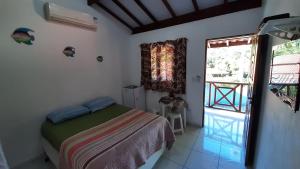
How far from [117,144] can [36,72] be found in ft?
6.19

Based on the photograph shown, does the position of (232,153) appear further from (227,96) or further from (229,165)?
(227,96)

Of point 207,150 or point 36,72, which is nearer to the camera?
point 36,72

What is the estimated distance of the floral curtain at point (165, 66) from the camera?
10.0ft

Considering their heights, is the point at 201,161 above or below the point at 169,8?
below

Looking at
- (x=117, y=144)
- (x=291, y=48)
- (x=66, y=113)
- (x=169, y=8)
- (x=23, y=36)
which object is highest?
(x=169, y=8)

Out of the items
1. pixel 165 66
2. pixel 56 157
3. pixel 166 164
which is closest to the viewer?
pixel 56 157

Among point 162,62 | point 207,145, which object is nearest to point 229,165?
point 207,145

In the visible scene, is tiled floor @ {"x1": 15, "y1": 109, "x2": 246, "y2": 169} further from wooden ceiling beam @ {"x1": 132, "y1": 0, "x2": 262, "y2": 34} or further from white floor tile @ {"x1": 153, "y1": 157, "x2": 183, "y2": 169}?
wooden ceiling beam @ {"x1": 132, "y1": 0, "x2": 262, "y2": 34}

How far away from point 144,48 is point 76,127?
2.50m

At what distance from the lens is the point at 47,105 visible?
91.9 inches

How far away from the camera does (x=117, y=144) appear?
1.56 metres

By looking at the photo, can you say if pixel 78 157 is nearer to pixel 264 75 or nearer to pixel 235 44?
pixel 264 75

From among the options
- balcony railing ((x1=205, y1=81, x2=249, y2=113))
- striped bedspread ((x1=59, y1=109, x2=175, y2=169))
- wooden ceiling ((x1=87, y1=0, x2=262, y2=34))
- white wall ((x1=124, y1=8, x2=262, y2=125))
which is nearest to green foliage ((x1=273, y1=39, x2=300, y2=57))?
striped bedspread ((x1=59, y1=109, x2=175, y2=169))

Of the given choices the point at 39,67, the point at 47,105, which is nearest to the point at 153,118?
the point at 47,105
